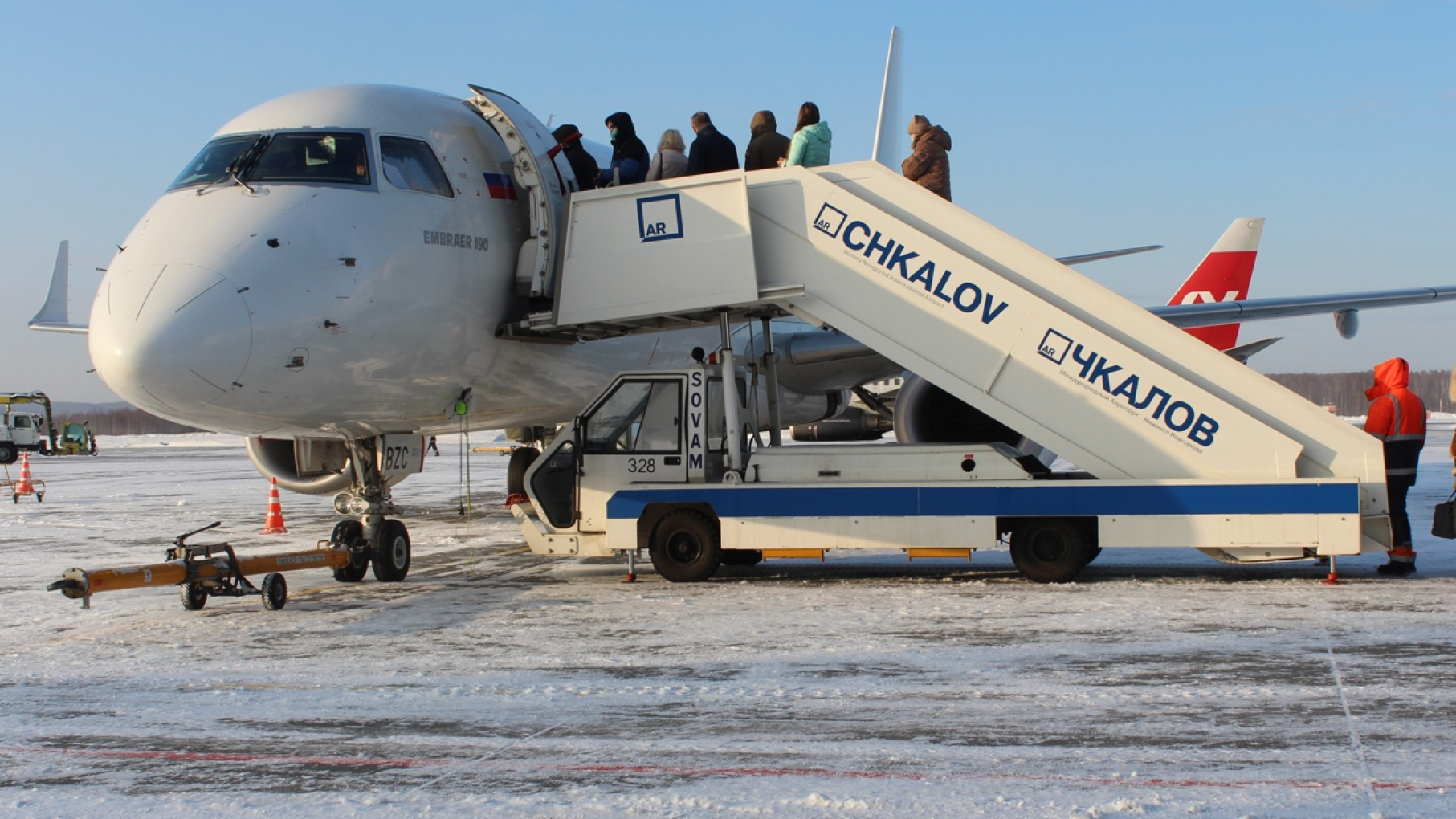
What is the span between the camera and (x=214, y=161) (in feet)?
32.6

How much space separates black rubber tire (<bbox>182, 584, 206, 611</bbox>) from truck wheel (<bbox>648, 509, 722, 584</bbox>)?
3360 mm

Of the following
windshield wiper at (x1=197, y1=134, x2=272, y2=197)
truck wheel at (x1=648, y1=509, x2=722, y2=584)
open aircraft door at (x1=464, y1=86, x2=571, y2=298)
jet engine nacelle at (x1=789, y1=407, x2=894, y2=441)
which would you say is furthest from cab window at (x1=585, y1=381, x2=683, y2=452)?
jet engine nacelle at (x1=789, y1=407, x2=894, y2=441)

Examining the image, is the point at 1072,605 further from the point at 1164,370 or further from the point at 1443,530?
the point at 1443,530

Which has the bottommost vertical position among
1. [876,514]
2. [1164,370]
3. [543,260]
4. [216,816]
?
[216,816]

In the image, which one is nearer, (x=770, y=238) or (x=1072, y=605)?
(x=1072, y=605)

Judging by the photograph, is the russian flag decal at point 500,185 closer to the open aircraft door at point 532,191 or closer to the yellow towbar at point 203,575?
the open aircraft door at point 532,191

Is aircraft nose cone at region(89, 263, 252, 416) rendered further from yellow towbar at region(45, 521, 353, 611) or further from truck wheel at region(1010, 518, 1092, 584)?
truck wheel at region(1010, 518, 1092, 584)

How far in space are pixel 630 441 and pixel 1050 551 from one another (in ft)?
11.5

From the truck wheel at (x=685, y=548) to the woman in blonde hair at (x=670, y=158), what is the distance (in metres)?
3.17

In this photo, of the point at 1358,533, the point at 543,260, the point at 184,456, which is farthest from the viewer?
the point at 184,456

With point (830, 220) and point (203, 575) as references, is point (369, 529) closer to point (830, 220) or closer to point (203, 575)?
point (203, 575)

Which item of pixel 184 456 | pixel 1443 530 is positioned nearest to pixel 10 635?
pixel 1443 530

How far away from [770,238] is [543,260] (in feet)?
6.20

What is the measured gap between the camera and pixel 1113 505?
979 centimetres
